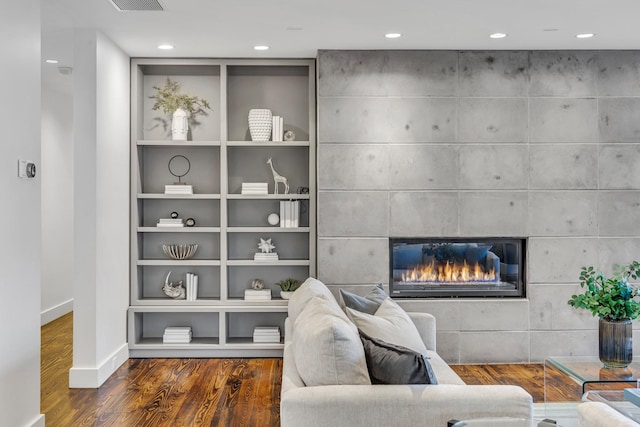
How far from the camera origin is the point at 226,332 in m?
5.32

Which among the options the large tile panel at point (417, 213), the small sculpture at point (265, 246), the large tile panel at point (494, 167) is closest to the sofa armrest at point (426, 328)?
the large tile panel at point (417, 213)

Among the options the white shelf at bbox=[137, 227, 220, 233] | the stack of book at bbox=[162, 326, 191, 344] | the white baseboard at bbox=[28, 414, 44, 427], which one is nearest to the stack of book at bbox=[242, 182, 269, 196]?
the white shelf at bbox=[137, 227, 220, 233]

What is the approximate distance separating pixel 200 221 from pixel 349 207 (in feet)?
4.76

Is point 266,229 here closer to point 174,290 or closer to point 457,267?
point 174,290

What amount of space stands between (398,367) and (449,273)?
2837 millimetres

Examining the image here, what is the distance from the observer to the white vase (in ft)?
17.4

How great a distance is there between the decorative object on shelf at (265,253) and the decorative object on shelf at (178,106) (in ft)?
3.77

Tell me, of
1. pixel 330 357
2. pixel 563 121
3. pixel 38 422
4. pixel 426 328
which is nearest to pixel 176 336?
pixel 38 422

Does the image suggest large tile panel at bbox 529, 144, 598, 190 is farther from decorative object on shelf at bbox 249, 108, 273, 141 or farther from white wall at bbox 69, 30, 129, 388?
white wall at bbox 69, 30, 129, 388

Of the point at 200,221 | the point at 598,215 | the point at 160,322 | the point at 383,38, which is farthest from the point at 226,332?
the point at 598,215

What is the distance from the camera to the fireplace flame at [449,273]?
5133mm

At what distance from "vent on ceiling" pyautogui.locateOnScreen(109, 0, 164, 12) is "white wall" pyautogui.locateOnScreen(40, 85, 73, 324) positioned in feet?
11.2

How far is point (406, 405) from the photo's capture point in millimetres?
2320

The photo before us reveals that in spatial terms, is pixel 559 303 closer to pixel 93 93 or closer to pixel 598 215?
pixel 598 215
